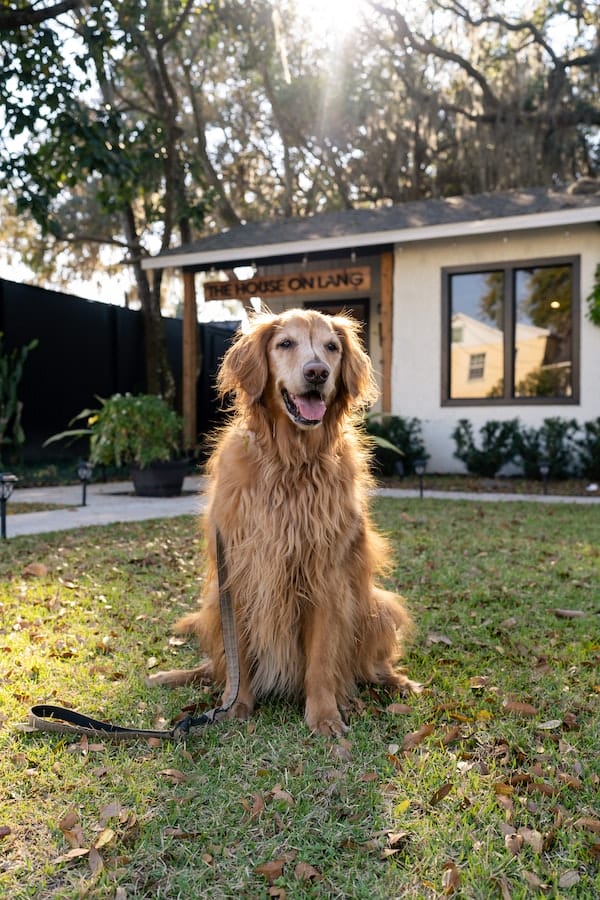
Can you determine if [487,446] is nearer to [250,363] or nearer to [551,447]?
[551,447]

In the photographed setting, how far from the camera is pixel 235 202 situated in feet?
67.3

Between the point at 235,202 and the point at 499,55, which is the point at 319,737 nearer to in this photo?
the point at 499,55

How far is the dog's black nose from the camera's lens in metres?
2.47

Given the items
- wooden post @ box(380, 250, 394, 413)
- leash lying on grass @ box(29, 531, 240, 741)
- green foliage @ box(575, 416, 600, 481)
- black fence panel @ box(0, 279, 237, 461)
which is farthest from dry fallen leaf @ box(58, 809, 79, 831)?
wooden post @ box(380, 250, 394, 413)

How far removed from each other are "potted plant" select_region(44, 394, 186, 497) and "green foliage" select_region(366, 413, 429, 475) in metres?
3.08

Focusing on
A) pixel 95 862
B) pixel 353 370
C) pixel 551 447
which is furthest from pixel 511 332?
pixel 95 862

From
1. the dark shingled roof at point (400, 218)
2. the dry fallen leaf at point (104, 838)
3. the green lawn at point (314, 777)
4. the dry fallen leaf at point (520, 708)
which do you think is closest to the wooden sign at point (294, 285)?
the dark shingled roof at point (400, 218)

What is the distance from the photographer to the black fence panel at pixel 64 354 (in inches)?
463

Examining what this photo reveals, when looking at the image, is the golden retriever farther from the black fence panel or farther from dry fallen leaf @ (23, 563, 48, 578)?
the black fence panel

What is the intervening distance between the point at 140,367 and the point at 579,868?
13.8m

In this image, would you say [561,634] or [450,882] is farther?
[561,634]

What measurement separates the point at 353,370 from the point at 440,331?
850 cm

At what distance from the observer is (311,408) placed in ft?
8.32

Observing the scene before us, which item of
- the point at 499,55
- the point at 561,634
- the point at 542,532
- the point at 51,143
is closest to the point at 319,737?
the point at 561,634
